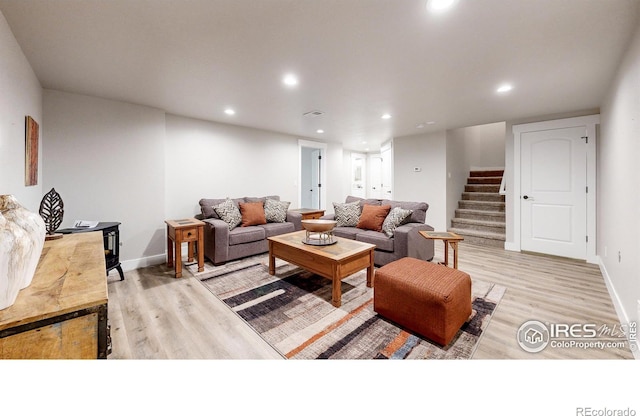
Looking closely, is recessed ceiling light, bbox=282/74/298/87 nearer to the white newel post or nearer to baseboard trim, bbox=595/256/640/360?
the white newel post

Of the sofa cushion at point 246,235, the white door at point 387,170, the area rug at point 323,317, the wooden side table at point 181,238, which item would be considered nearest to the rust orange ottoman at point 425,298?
the area rug at point 323,317

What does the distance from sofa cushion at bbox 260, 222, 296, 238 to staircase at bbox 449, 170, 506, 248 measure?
10.7ft

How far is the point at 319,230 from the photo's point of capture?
8.41 ft

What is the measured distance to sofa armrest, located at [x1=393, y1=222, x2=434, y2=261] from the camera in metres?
3.06

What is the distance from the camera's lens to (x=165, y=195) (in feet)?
12.5

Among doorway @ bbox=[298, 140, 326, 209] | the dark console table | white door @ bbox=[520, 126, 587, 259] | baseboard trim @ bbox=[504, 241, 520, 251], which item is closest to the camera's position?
the dark console table

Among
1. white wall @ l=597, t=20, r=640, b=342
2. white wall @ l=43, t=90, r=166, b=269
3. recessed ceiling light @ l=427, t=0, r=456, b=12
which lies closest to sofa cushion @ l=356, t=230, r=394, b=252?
white wall @ l=597, t=20, r=640, b=342

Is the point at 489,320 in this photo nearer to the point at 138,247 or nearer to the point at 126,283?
the point at 126,283

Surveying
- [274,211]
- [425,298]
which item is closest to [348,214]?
[274,211]

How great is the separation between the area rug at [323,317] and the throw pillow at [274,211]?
48.3 inches

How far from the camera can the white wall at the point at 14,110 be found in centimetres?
165

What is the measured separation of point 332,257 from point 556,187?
3892 mm

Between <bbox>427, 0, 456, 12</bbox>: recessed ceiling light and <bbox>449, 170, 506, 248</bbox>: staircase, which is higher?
<bbox>427, 0, 456, 12</bbox>: recessed ceiling light
